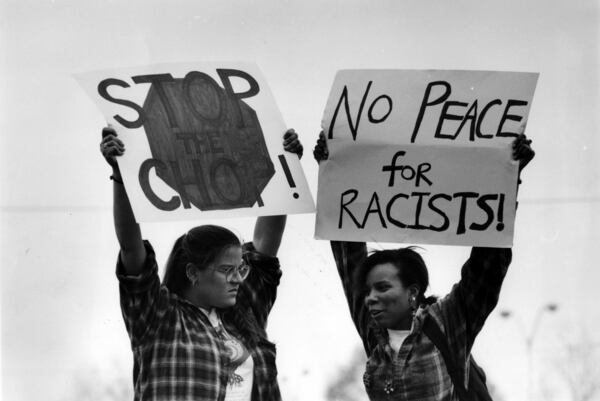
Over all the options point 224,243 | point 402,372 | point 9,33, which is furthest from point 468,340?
point 9,33

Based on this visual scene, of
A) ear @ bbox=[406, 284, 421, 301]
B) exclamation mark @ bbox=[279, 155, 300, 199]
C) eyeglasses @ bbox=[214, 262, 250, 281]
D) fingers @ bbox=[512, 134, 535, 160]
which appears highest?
fingers @ bbox=[512, 134, 535, 160]

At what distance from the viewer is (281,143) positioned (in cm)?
366

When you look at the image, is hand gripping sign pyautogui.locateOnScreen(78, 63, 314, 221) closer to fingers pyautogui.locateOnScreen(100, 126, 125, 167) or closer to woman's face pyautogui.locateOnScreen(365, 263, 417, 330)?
fingers pyautogui.locateOnScreen(100, 126, 125, 167)

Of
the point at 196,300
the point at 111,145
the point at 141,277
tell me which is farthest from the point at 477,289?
the point at 111,145

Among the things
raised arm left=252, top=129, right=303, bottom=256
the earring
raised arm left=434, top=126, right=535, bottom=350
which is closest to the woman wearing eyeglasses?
raised arm left=252, top=129, right=303, bottom=256

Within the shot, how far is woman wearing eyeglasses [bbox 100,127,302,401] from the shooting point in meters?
3.51

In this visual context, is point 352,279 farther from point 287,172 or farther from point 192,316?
point 192,316

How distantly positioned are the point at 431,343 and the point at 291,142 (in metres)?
0.77

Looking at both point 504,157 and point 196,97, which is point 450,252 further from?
point 196,97

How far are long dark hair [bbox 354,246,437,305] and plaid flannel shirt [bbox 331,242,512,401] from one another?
46 millimetres

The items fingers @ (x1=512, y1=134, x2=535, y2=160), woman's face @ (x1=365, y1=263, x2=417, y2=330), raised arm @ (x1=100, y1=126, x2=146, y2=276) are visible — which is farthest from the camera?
woman's face @ (x1=365, y1=263, x2=417, y2=330)

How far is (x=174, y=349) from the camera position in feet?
11.6

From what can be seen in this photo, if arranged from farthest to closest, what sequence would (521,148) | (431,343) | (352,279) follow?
1. (352,279)
2. (431,343)
3. (521,148)

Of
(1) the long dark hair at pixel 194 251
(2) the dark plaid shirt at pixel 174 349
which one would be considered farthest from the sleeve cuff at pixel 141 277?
(1) the long dark hair at pixel 194 251
